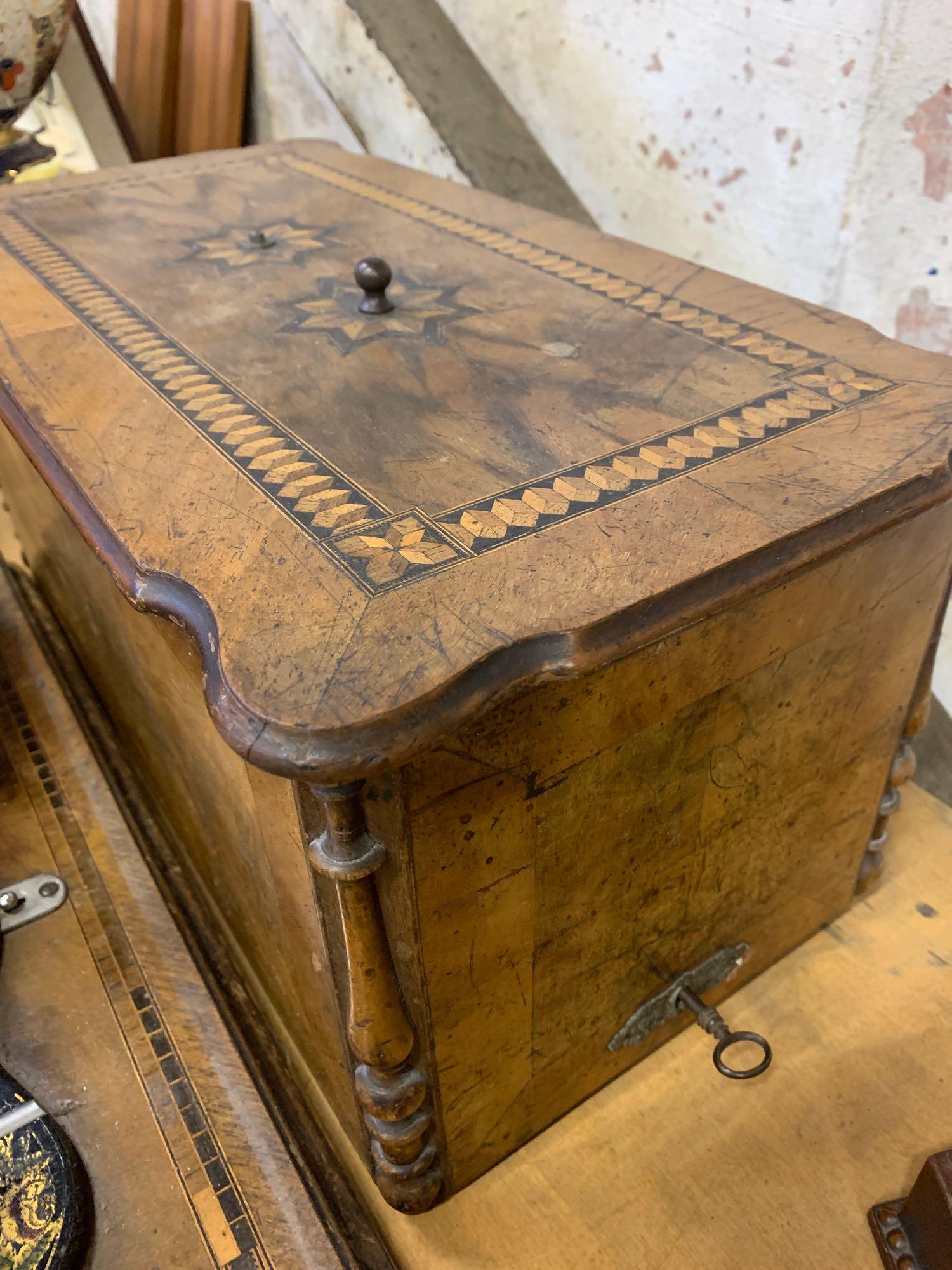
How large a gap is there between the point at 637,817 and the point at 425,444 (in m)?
0.43

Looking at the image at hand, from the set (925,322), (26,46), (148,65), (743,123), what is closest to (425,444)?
(925,322)

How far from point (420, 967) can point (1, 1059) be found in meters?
0.62

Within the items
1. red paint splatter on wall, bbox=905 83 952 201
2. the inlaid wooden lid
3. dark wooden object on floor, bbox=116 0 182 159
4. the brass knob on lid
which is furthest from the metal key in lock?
dark wooden object on floor, bbox=116 0 182 159

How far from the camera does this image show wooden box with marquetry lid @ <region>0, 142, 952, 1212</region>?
77 cm

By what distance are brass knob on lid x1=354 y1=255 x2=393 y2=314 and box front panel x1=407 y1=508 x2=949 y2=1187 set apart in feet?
2.12

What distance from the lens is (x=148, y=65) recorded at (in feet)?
8.87

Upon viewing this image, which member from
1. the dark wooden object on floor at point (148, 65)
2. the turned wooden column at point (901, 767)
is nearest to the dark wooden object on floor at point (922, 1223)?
the turned wooden column at point (901, 767)

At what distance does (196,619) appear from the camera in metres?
0.77

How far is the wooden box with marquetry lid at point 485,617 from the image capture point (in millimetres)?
772

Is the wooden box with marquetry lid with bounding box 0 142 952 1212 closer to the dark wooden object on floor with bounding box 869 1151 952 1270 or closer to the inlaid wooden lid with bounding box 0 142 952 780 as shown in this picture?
the inlaid wooden lid with bounding box 0 142 952 780

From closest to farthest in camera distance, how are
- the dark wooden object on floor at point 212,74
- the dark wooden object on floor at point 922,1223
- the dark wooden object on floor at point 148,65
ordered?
the dark wooden object on floor at point 922,1223 < the dark wooden object on floor at point 212,74 < the dark wooden object on floor at point 148,65

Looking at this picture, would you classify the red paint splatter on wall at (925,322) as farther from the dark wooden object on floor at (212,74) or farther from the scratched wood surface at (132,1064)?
the dark wooden object on floor at (212,74)

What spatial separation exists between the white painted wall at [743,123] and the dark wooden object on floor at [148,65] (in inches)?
25.3

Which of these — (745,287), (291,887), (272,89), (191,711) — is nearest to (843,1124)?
(291,887)
